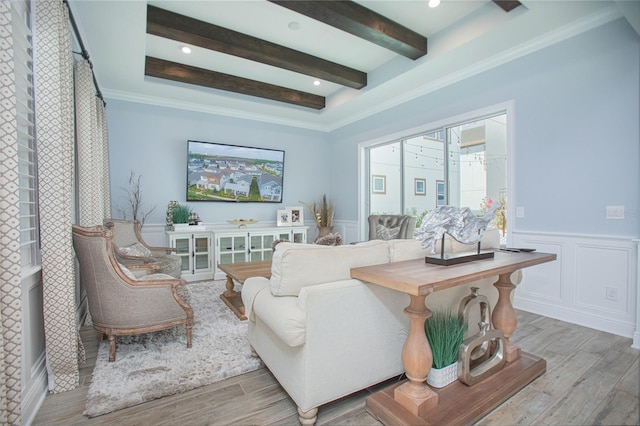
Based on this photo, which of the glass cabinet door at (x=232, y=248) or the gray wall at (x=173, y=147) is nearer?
the gray wall at (x=173, y=147)

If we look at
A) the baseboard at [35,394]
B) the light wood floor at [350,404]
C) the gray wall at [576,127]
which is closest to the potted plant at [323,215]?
the gray wall at [576,127]

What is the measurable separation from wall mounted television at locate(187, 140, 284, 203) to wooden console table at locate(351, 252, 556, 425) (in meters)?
3.98

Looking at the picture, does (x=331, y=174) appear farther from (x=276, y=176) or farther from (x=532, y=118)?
(x=532, y=118)

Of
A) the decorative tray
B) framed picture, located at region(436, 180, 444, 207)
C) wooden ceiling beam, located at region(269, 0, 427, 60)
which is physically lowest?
the decorative tray

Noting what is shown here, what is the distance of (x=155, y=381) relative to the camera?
1.92m

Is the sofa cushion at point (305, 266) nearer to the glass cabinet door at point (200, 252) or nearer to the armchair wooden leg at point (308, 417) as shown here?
the armchair wooden leg at point (308, 417)

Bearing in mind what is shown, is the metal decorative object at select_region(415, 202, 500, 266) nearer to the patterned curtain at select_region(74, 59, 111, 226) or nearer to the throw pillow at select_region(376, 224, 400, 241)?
the throw pillow at select_region(376, 224, 400, 241)

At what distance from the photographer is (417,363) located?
1512 mm

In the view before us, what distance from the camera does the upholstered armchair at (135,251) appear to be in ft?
10.5

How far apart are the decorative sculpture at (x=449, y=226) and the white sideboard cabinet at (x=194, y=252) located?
358 centimetres

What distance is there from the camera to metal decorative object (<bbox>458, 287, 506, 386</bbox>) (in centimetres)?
173

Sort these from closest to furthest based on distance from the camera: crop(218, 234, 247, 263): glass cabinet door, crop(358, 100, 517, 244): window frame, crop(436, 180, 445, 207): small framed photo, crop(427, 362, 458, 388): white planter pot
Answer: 1. crop(427, 362, 458, 388): white planter pot
2. crop(358, 100, 517, 244): window frame
3. crop(436, 180, 445, 207): small framed photo
4. crop(218, 234, 247, 263): glass cabinet door

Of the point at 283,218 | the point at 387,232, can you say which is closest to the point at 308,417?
the point at 387,232

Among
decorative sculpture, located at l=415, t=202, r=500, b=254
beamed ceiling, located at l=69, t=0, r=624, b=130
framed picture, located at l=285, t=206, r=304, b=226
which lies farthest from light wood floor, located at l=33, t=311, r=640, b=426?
framed picture, located at l=285, t=206, r=304, b=226
